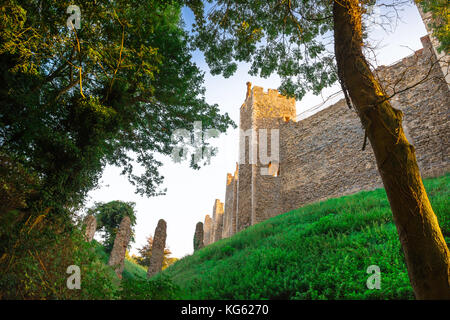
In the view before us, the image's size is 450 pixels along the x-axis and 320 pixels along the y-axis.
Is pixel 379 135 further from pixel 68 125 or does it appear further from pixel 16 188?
pixel 68 125

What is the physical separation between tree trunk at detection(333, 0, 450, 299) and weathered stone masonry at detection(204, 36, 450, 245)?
26.6ft

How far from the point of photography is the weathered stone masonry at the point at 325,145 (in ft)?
35.9

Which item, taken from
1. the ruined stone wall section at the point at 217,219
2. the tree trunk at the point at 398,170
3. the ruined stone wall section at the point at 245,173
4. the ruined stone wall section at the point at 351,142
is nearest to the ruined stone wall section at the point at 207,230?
the ruined stone wall section at the point at 217,219

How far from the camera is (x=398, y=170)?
2.61 m

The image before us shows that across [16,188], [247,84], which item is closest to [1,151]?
[16,188]

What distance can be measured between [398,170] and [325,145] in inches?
510

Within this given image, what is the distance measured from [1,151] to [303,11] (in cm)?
740

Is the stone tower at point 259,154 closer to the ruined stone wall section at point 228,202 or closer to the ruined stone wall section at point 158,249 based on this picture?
the ruined stone wall section at point 158,249

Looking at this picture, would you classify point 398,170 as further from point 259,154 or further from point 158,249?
point 259,154

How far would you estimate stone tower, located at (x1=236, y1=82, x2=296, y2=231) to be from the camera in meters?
15.6

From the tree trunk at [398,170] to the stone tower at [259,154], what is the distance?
12.6 metres

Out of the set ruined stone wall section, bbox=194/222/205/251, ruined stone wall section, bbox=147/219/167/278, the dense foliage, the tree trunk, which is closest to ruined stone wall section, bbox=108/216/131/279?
ruined stone wall section, bbox=147/219/167/278

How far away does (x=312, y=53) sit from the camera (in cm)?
642

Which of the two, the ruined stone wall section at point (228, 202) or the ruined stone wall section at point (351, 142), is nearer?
the ruined stone wall section at point (351, 142)
